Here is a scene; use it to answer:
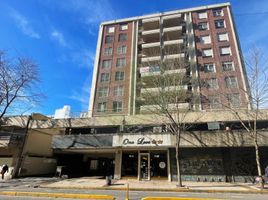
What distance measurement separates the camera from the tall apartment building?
110 feet

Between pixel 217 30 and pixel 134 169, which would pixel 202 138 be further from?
pixel 217 30

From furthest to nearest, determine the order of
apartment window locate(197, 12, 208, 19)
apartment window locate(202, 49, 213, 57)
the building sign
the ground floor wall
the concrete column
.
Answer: apartment window locate(197, 12, 208, 19) → apartment window locate(202, 49, 213, 57) → the concrete column → the building sign → the ground floor wall

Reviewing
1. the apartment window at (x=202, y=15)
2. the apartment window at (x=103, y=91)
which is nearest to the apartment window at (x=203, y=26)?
the apartment window at (x=202, y=15)

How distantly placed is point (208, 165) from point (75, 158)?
17221 mm

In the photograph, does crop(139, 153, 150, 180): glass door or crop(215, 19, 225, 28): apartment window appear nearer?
crop(139, 153, 150, 180): glass door

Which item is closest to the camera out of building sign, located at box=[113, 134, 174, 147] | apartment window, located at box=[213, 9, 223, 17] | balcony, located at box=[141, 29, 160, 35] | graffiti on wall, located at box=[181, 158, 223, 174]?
graffiti on wall, located at box=[181, 158, 223, 174]

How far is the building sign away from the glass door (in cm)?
185

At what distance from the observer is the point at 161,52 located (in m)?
38.0

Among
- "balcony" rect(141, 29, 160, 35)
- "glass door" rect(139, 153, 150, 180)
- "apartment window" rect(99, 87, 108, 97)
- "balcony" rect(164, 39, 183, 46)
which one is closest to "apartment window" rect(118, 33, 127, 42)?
"balcony" rect(141, 29, 160, 35)

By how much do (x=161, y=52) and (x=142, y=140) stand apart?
22.8m

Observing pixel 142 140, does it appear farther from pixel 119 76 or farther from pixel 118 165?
pixel 119 76

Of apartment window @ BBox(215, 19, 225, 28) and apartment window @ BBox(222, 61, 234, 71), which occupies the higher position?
apartment window @ BBox(215, 19, 225, 28)

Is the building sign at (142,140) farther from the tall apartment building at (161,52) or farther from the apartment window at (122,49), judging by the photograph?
the apartment window at (122,49)

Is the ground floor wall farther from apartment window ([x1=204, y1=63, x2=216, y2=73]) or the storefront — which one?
apartment window ([x1=204, y1=63, x2=216, y2=73])
